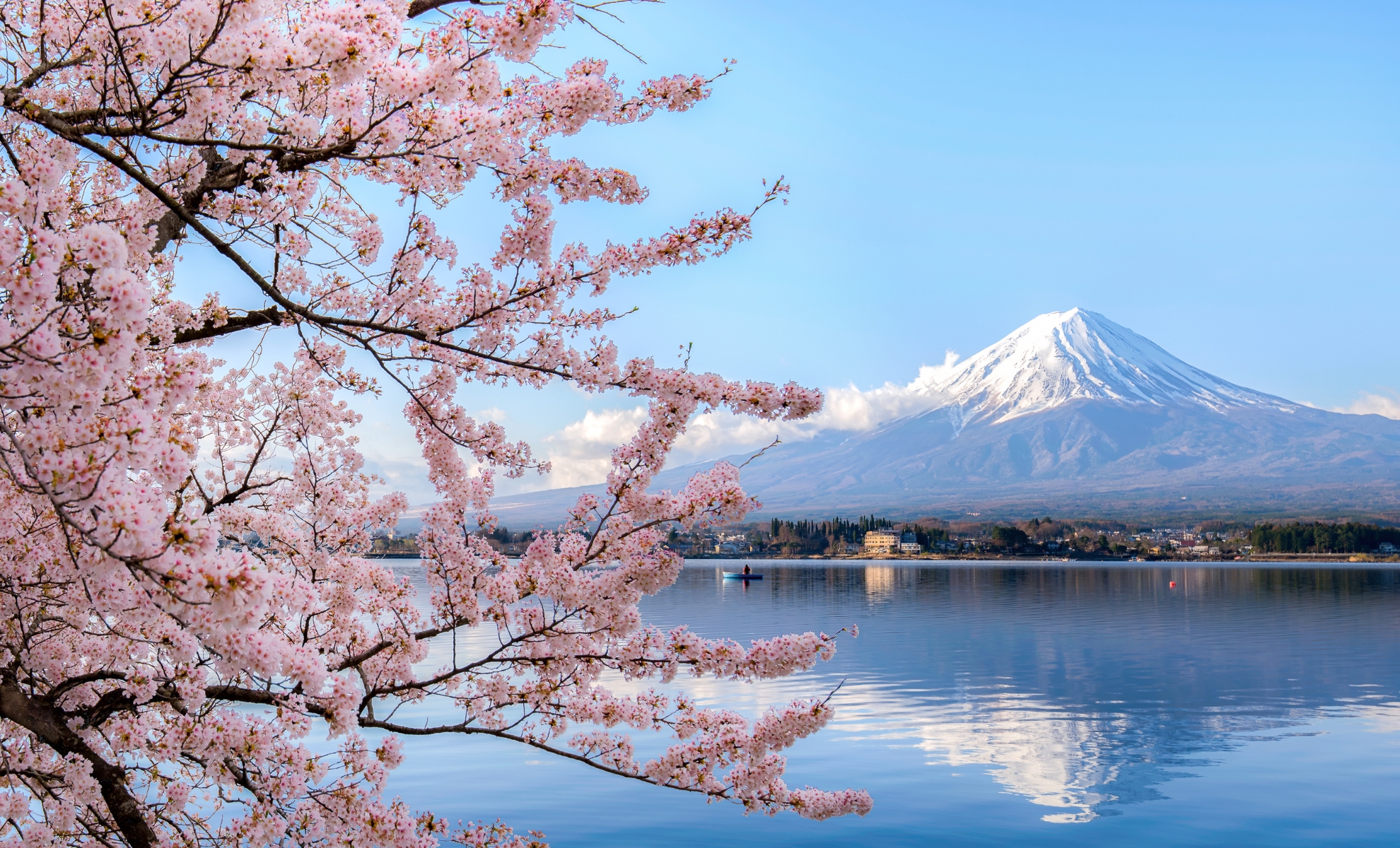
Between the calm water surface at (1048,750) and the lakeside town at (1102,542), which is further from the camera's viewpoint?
the lakeside town at (1102,542)

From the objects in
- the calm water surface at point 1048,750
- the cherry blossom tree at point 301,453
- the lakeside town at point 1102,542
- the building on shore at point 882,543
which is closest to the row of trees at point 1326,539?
the lakeside town at point 1102,542

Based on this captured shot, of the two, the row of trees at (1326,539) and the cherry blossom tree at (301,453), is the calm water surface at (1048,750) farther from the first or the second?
the row of trees at (1326,539)

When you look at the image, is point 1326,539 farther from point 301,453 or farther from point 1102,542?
point 301,453

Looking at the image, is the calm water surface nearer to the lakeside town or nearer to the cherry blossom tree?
the cherry blossom tree

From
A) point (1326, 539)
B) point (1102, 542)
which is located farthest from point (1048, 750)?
point (1102, 542)

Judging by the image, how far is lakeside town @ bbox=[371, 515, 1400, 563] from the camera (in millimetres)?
157500

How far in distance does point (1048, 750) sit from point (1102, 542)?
6484 inches

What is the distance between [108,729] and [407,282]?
2.95 m

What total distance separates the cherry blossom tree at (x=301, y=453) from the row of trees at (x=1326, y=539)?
17588 centimetres

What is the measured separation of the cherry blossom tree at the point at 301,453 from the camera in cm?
311

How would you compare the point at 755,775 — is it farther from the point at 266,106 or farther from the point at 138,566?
the point at 266,106

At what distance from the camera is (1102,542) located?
17700 centimetres

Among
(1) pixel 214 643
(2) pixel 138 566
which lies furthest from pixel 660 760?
(2) pixel 138 566

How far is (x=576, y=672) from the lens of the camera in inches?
223
